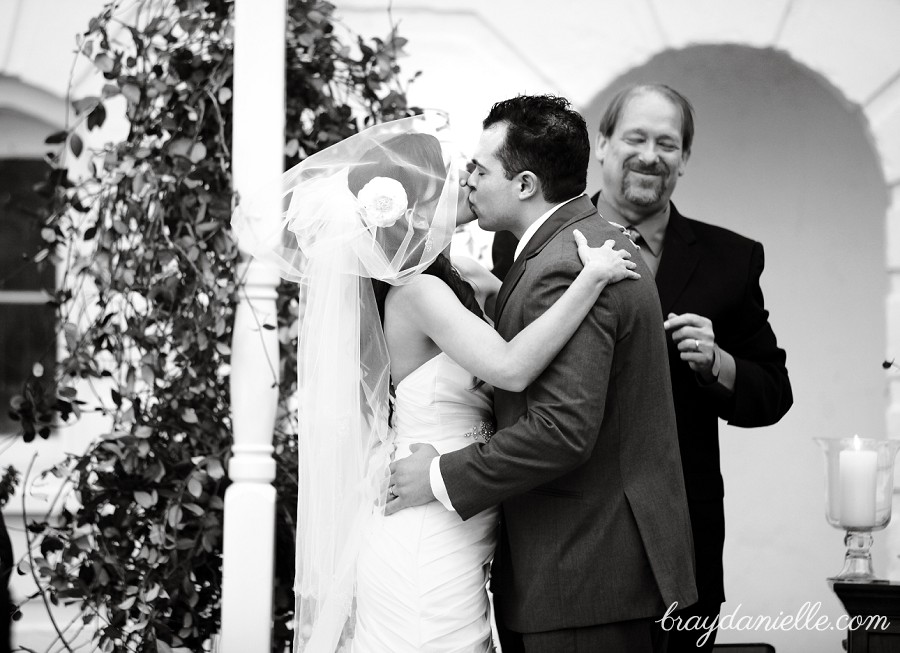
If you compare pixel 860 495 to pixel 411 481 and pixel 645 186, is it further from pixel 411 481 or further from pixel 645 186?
pixel 411 481

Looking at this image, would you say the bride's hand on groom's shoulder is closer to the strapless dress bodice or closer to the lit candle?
the strapless dress bodice

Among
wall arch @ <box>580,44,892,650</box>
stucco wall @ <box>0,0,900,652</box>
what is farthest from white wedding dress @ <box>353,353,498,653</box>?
wall arch @ <box>580,44,892,650</box>

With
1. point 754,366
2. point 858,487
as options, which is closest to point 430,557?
point 754,366

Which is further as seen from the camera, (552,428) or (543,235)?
(543,235)

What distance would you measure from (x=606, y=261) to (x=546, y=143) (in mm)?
345

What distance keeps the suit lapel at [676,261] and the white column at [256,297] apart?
44.6 inches

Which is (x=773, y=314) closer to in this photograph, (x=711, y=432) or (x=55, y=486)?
(x=711, y=432)

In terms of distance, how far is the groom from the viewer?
2.39m

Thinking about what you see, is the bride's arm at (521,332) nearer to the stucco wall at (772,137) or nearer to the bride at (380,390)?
the bride at (380,390)

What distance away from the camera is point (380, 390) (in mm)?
2691

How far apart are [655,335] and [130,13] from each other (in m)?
3.24

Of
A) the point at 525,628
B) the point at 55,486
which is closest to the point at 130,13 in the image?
the point at 55,486

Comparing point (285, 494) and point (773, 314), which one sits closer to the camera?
point (285, 494)

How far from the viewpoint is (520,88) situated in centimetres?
495
